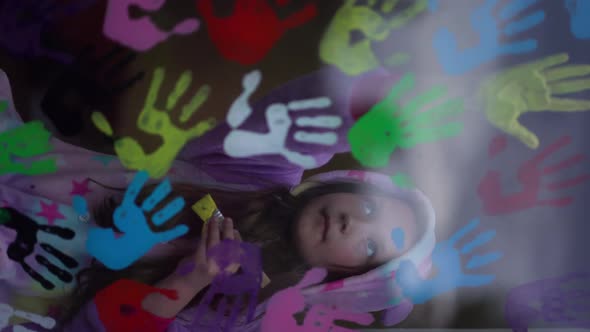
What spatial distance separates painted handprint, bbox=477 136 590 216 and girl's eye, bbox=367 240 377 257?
5.8 inches

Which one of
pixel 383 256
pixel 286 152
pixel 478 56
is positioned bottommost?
pixel 383 256

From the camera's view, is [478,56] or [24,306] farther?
[24,306]

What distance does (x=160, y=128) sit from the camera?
667 millimetres

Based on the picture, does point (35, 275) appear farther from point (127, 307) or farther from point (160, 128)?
point (160, 128)

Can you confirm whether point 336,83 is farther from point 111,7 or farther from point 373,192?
point 111,7

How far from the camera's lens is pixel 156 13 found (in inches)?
25.9

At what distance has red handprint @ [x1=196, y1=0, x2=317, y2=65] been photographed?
0.65 m

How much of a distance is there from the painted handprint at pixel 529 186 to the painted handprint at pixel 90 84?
47 centimetres

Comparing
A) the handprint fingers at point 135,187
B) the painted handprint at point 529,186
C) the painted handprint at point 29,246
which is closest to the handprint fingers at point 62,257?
the painted handprint at point 29,246

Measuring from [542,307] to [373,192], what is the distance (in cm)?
28

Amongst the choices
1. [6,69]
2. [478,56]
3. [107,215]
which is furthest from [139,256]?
[478,56]

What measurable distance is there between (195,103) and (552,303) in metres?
0.54

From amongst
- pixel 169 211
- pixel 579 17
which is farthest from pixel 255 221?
pixel 579 17

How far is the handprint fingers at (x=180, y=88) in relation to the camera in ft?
2.16
